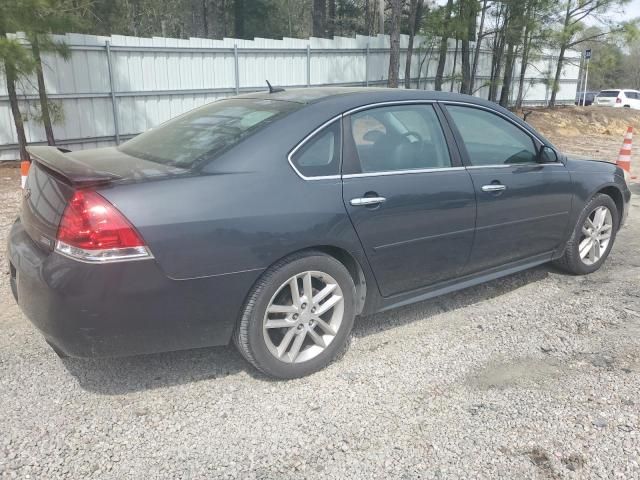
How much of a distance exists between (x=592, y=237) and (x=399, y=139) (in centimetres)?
230

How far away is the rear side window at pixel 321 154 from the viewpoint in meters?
3.06

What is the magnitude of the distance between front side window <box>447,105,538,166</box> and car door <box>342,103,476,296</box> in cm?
18

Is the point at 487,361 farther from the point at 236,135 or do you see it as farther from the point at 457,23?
the point at 457,23

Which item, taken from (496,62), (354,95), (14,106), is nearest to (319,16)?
(496,62)

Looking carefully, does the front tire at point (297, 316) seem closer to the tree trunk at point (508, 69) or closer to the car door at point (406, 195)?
the car door at point (406, 195)

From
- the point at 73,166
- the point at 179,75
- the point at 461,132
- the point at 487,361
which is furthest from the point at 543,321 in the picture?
the point at 179,75

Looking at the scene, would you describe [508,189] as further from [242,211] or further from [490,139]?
[242,211]

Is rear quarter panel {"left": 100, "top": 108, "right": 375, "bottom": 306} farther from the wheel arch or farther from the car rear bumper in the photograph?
the wheel arch

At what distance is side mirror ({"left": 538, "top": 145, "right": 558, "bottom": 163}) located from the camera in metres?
4.25

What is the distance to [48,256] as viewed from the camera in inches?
103

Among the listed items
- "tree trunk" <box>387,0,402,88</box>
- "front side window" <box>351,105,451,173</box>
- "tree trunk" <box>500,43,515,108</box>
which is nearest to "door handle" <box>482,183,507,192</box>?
"front side window" <box>351,105,451,173</box>

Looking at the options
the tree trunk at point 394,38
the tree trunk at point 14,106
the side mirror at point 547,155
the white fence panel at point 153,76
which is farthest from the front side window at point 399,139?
the tree trunk at point 394,38

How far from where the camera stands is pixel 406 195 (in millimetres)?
3361

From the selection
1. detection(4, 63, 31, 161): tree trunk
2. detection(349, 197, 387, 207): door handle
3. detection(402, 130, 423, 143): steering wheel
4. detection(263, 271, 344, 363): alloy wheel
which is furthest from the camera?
detection(4, 63, 31, 161): tree trunk
